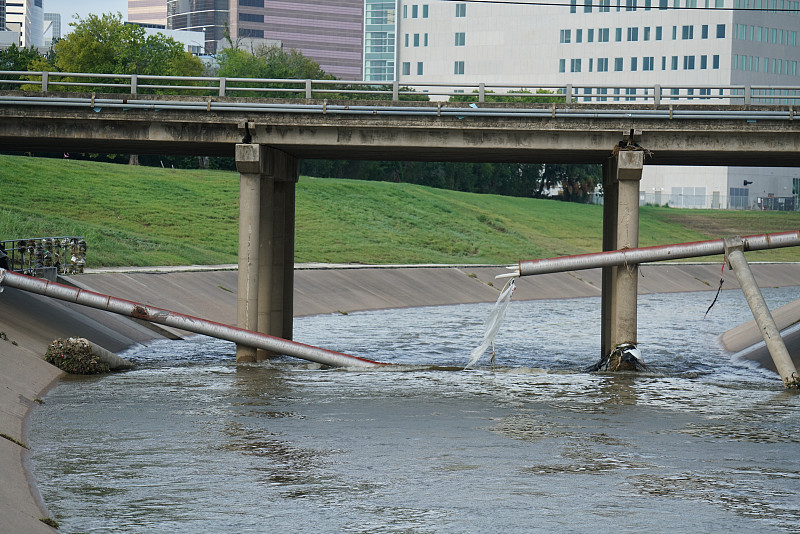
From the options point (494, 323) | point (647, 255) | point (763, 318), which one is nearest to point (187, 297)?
point (494, 323)

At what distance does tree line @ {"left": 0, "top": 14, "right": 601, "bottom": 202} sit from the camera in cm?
11012

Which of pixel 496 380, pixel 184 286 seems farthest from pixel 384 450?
pixel 184 286

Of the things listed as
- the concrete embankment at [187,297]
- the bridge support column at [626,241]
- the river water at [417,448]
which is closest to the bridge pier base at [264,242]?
the river water at [417,448]

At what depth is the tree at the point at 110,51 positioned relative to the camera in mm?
109375

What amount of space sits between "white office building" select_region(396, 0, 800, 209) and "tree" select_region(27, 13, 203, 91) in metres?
65.3

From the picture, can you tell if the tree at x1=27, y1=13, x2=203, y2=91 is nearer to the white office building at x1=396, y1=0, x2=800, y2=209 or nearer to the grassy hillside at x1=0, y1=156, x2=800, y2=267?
the grassy hillside at x1=0, y1=156, x2=800, y2=267

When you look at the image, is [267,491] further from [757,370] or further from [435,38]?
[435,38]

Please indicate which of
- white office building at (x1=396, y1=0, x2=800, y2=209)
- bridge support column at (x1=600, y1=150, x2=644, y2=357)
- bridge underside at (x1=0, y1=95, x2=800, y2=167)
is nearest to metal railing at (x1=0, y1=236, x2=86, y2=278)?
bridge underside at (x1=0, y1=95, x2=800, y2=167)

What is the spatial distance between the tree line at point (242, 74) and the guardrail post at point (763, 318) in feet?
171

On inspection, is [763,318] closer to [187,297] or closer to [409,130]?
[409,130]

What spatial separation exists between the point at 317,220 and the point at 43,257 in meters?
50.8

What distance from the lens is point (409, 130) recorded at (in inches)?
1486

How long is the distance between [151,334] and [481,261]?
54322 mm

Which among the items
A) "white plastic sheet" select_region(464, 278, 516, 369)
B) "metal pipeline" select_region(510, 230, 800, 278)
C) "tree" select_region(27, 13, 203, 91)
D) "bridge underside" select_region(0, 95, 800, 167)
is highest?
"tree" select_region(27, 13, 203, 91)
